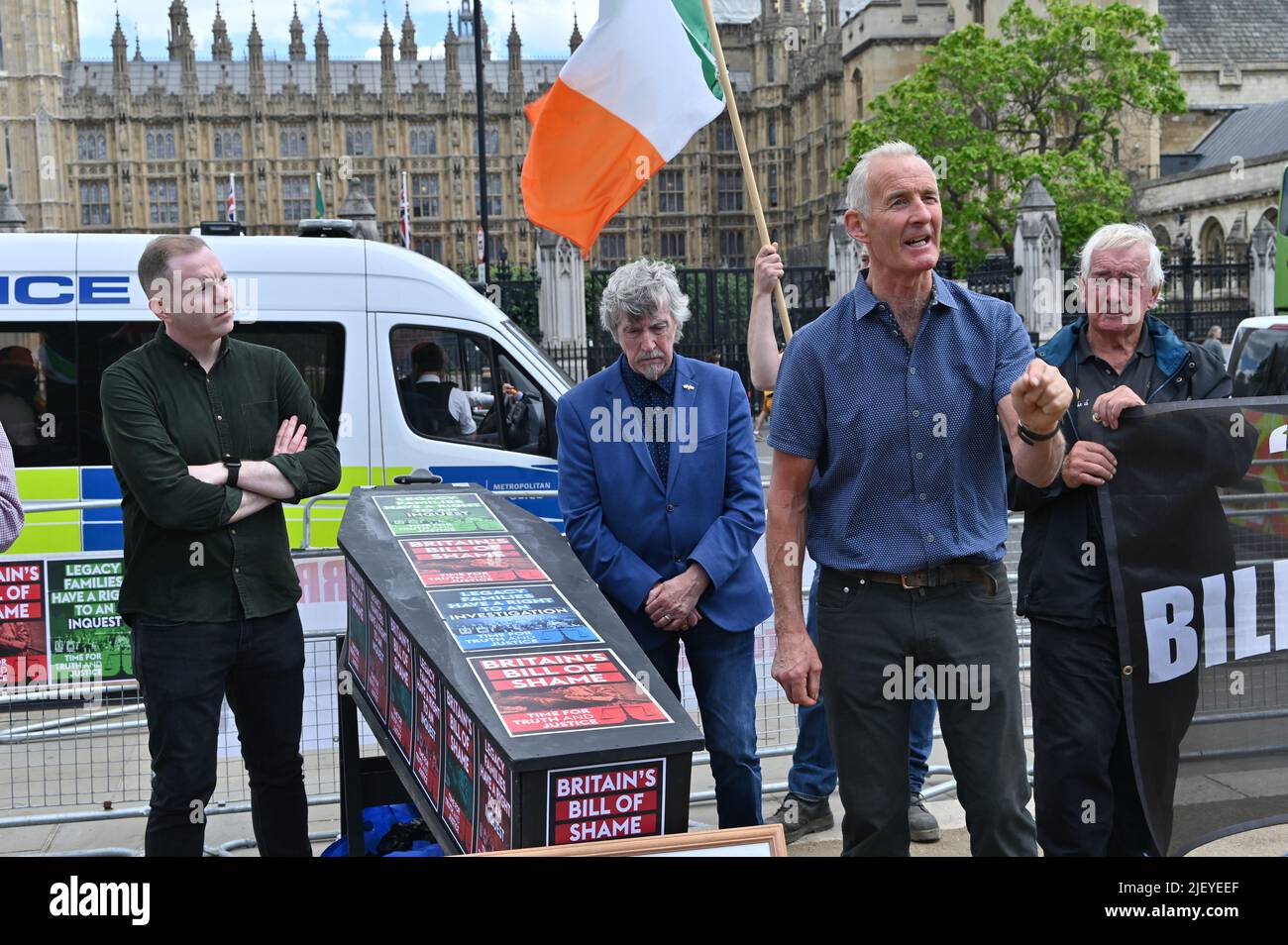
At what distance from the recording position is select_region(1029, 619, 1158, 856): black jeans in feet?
10.9

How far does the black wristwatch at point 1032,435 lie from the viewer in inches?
110

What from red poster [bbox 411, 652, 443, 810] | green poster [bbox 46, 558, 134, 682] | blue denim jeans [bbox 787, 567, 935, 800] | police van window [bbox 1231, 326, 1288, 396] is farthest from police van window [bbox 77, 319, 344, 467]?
police van window [bbox 1231, 326, 1288, 396]

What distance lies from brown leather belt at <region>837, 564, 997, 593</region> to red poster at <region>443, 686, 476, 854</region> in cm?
98

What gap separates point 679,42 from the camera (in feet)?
16.9

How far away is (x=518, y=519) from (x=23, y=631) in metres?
3.58

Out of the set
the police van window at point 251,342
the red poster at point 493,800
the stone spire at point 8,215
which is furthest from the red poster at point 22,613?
the stone spire at point 8,215

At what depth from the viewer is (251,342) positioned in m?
7.46

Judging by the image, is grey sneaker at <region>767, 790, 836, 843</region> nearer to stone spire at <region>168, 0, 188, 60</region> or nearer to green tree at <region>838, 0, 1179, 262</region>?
green tree at <region>838, 0, 1179, 262</region>

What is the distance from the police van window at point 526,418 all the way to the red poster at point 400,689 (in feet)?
16.2

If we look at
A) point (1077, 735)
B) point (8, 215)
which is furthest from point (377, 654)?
point (8, 215)

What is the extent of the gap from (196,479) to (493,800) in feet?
4.99

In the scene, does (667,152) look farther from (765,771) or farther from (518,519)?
(765,771)

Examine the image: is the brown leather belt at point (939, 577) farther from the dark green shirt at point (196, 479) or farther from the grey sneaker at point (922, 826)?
the grey sneaker at point (922, 826)
